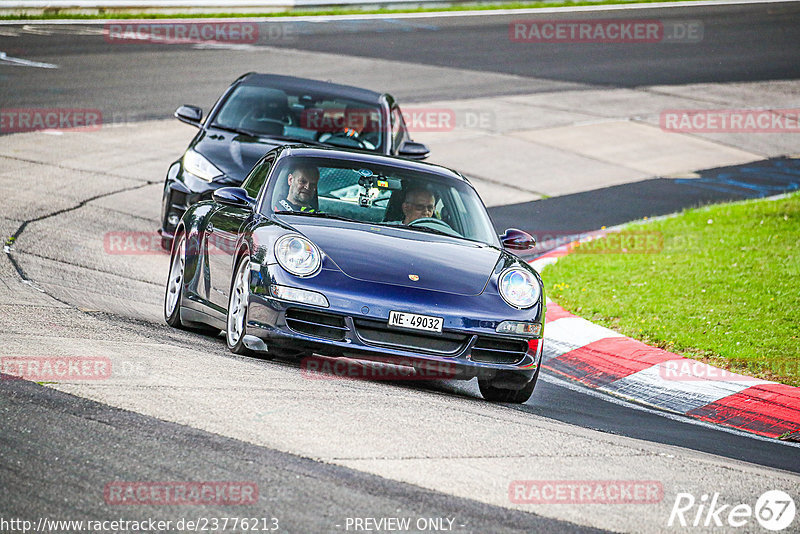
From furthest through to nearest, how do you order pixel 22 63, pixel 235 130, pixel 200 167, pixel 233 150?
pixel 22 63 < pixel 235 130 < pixel 233 150 < pixel 200 167

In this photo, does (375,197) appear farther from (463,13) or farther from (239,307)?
(463,13)

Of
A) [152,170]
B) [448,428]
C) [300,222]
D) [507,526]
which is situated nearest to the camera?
[507,526]

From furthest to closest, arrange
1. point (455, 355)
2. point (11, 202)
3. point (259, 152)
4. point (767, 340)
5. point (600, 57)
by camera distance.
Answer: point (600, 57)
point (11, 202)
point (259, 152)
point (767, 340)
point (455, 355)

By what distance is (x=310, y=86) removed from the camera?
12.9 m

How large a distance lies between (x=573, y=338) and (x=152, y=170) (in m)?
7.89

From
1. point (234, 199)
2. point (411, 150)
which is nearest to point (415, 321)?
point (234, 199)

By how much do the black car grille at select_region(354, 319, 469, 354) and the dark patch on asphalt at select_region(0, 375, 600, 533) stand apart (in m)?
1.80

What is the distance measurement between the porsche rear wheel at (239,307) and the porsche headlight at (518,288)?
1562 mm

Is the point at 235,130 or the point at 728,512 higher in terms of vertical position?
the point at 235,130

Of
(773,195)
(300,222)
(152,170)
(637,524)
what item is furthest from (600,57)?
(637,524)

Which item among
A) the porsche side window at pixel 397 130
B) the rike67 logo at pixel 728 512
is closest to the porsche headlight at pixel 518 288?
the rike67 logo at pixel 728 512

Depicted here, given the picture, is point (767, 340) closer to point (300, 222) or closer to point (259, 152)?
point (300, 222)

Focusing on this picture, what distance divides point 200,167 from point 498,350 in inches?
201

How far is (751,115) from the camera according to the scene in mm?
23344
